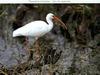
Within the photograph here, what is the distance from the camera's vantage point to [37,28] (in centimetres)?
320

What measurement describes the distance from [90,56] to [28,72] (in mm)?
369

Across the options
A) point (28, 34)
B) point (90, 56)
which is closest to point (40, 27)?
point (28, 34)

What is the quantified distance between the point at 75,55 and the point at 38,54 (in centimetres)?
21

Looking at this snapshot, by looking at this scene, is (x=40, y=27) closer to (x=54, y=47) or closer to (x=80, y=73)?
(x=54, y=47)

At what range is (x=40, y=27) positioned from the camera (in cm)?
320

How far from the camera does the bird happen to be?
3.20m

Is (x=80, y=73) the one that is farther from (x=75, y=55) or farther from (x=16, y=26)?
(x=16, y=26)

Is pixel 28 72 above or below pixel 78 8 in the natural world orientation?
below

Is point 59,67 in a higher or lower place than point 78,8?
lower

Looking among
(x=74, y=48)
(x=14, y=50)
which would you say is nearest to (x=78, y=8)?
(x=74, y=48)

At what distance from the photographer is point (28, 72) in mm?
3246

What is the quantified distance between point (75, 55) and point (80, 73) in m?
0.11

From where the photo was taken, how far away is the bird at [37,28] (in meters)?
3.20

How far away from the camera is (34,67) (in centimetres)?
325
